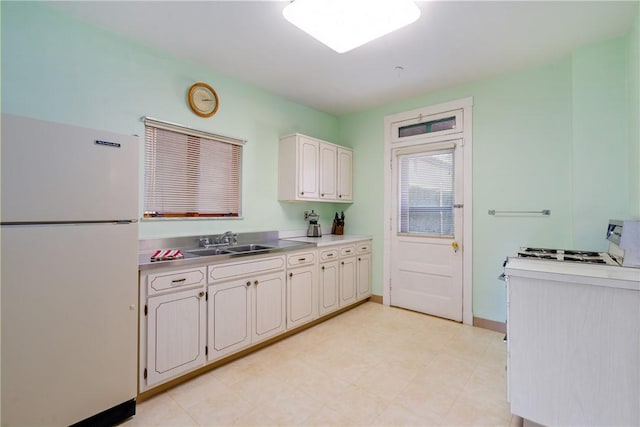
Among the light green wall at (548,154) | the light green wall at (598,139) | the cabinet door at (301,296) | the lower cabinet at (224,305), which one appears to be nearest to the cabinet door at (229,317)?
the lower cabinet at (224,305)

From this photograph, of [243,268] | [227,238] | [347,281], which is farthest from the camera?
[347,281]

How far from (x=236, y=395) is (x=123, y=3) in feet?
9.01

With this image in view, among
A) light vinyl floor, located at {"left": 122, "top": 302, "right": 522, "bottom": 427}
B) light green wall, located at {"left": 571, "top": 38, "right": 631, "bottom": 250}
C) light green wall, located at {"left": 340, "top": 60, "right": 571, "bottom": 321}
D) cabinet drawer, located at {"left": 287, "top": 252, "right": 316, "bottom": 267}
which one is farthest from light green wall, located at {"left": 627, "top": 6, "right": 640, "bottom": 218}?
cabinet drawer, located at {"left": 287, "top": 252, "right": 316, "bottom": 267}

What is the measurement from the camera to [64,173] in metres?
1.54

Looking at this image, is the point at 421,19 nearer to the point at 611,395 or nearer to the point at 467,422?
the point at 611,395

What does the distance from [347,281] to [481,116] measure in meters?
2.39

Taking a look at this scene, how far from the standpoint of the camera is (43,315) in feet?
4.90

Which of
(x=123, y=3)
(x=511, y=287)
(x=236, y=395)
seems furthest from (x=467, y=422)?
(x=123, y=3)

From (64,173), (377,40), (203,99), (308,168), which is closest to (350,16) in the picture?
(377,40)

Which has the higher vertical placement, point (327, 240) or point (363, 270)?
point (327, 240)

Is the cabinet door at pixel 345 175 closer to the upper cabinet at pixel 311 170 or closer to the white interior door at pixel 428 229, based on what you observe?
the upper cabinet at pixel 311 170

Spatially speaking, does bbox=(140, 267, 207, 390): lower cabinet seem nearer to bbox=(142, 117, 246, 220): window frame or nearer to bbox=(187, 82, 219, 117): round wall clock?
bbox=(142, 117, 246, 220): window frame

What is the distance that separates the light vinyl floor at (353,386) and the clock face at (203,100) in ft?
7.45

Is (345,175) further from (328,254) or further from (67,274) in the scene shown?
(67,274)
